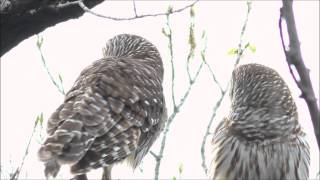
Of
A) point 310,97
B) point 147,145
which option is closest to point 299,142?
point 147,145

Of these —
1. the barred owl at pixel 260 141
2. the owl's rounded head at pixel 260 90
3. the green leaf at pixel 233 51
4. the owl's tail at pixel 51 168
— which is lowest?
the barred owl at pixel 260 141

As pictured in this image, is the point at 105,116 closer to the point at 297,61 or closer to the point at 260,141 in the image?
the point at 260,141

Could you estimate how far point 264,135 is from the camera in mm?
4758

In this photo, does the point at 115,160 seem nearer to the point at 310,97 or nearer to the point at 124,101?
the point at 124,101

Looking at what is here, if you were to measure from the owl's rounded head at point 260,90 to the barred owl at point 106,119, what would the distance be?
592 mm

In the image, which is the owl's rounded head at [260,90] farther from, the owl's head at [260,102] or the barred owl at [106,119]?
the barred owl at [106,119]

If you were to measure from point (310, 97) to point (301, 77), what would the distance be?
0.15ft

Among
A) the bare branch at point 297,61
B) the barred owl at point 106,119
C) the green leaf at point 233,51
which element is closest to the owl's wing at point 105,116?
the barred owl at point 106,119

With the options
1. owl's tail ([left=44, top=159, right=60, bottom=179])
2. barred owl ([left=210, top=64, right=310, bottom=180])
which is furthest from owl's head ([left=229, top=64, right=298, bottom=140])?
owl's tail ([left=44, top=159, right=60, bottom=179])

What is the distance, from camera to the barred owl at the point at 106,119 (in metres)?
3.66

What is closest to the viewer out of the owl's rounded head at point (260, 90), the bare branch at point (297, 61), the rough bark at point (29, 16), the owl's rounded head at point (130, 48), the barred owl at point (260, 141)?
the bare branch at point (297, 61)

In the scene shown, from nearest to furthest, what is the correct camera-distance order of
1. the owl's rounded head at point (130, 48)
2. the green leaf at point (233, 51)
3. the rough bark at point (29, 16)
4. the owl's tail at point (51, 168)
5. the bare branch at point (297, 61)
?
1. the bare branch at point (297, 61)
2. the owl's tail at point (51, 168)
3. the rough bark at point (29, 16)
4. the green leaf at point (233, 51)
5. the owl's rounded head at point (130, 48)

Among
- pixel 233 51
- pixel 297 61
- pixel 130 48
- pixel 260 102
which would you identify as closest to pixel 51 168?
pixel 260 102

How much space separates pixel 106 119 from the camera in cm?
420
